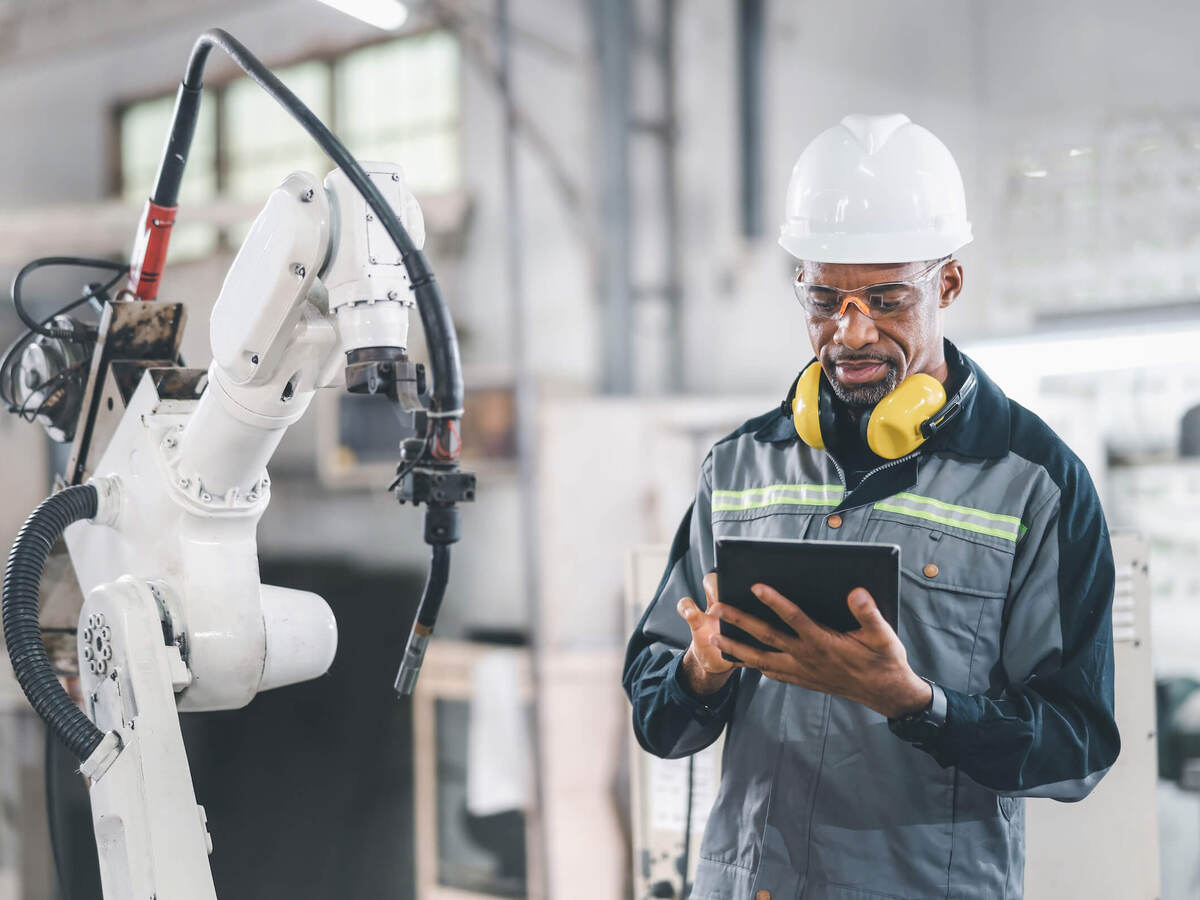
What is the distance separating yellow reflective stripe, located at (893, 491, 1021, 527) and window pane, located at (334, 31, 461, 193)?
3.27 metres

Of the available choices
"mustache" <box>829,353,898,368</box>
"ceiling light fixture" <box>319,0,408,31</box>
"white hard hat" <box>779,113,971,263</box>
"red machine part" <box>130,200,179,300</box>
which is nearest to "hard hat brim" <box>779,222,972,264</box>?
"white hard hat" <box>779,113,971,263</box>

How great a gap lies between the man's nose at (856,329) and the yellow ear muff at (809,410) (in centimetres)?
8

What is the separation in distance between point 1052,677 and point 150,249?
1338mm

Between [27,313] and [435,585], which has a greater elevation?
[27,313]

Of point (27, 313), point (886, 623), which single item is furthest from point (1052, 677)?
point (27, 313)

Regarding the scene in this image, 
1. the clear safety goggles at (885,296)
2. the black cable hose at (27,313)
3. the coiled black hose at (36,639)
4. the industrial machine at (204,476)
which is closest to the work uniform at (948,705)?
the clear safety goggles at (885,296)

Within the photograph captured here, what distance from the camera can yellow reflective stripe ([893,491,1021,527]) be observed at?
1.21 metres

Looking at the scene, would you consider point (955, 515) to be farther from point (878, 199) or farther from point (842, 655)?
point (878, 199)

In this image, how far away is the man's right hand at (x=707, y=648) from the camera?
1.21 meters

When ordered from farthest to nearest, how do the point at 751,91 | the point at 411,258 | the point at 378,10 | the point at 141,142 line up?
the point at 141,142 < the point at 751,91 < the point at 378,10 < the point at 411,258

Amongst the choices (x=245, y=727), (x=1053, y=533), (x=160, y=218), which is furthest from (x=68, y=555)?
(x=245, y=727)

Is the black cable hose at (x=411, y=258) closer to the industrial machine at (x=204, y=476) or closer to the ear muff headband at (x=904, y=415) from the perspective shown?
the industrial machine at (x=204, y=476)

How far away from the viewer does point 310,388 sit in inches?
54.5

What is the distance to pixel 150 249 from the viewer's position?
1621 mm
